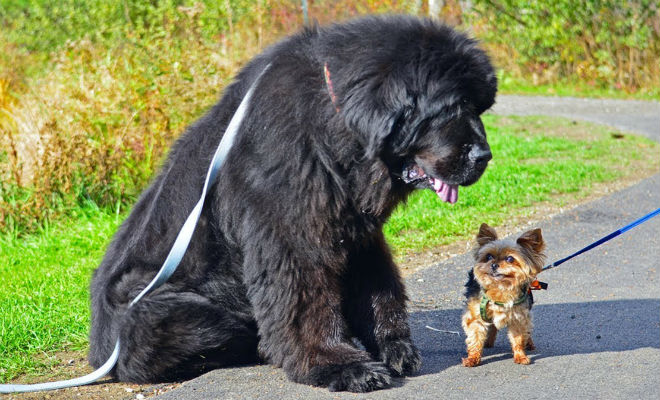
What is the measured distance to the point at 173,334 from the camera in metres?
4.30

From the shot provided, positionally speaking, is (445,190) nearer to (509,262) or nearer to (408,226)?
(509,262)

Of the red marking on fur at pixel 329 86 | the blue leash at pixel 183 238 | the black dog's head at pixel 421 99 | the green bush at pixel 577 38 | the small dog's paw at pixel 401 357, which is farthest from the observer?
the green bush at pixel 577 38

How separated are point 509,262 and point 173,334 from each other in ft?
5.68

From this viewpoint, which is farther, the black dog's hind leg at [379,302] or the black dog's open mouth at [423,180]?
the black dog's hind leg at [379,302]

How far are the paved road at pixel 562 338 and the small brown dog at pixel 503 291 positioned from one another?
0.16 meters

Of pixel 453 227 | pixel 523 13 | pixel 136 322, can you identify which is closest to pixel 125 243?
pixel 136 322

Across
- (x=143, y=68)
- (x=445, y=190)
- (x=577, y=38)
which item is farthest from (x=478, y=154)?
(x=577, y=38)

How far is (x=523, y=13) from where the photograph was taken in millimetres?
16766

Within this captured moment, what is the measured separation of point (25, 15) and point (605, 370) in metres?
15.5

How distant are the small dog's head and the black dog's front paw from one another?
71 cm

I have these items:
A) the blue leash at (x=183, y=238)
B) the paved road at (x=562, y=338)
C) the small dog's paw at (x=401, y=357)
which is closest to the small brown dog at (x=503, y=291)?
the paved road at (x=562, y=338)

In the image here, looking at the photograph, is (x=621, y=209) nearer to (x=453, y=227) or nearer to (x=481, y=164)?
(x=453, y=227)

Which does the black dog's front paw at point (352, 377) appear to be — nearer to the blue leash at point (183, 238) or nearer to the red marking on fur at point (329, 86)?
the blue leash at point (183, 238)

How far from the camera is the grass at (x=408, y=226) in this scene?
5.48m
